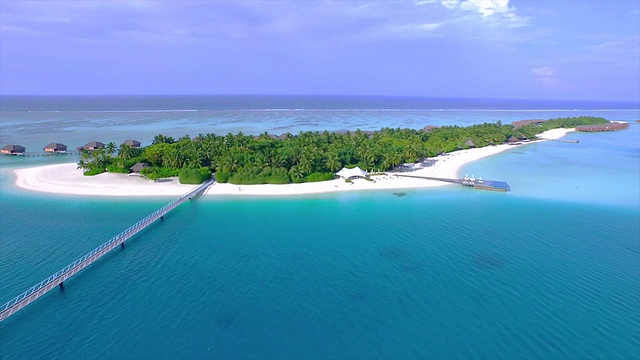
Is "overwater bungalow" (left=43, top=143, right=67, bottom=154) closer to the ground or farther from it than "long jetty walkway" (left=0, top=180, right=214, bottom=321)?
farther from it

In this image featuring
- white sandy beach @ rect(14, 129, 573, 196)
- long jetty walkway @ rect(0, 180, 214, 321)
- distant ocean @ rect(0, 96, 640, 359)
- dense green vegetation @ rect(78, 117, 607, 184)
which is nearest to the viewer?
distant ocean @ rect(0, 96, 640, 359)

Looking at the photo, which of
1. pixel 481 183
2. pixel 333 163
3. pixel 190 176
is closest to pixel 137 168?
pixel 190 176

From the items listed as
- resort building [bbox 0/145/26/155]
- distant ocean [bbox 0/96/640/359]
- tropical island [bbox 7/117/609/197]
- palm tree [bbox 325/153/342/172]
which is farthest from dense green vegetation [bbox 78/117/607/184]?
resort building [bbox 0/145/26/155]

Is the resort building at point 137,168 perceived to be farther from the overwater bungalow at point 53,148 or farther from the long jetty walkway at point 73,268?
the overwater bungalow at point 53,148

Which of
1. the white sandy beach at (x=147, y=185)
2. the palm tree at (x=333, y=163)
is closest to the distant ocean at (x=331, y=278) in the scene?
the white sandy beach at (x=147, y=185)

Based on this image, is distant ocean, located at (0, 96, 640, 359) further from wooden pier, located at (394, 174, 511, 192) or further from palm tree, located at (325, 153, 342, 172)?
palm tree, located at (325, 153, 342, 172)

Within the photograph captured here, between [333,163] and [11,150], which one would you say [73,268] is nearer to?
[333,163]

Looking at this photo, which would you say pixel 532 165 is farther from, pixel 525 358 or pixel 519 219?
pixel 525 358
